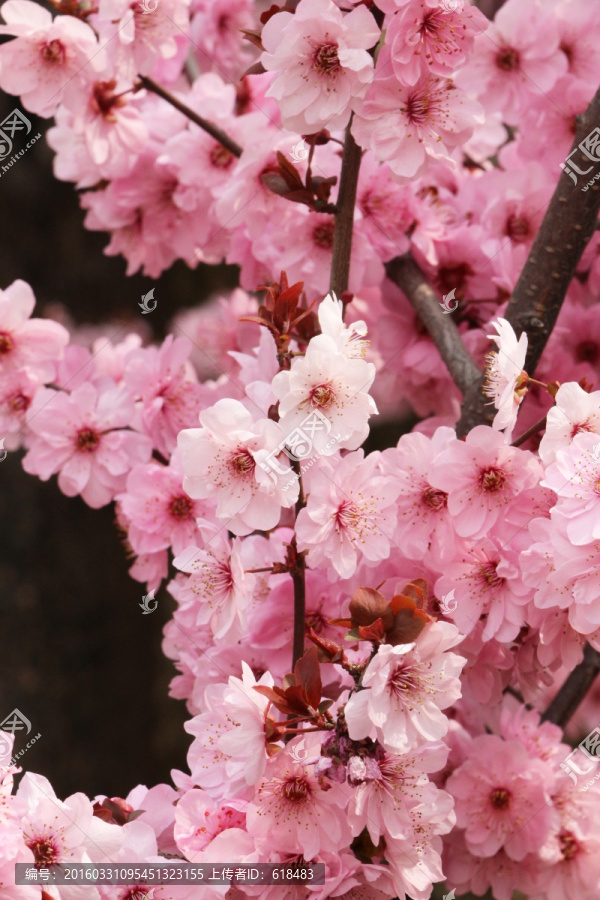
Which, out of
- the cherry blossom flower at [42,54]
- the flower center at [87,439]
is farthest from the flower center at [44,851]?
the cherry blossom flower at [42,54]

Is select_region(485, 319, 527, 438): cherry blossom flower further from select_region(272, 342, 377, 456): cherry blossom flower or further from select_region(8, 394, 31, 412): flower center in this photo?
select_region(8, 394, 31, 412): flower center

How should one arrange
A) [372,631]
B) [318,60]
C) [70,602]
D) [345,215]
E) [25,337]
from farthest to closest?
[70,602]
[25,337]
[345,215]
[318,60]
[372,631]

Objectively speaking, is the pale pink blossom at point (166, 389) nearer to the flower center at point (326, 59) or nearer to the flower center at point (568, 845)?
the flower center at point (326, 59)

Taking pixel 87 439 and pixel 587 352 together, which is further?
pixel 587 352

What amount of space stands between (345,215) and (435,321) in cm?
23

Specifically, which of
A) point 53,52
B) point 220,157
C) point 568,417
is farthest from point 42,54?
point 568,417

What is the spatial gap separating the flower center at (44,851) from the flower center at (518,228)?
0.87m

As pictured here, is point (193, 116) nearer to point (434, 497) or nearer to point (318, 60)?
point (318, 60)

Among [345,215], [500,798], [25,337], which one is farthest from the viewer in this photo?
[25,337]

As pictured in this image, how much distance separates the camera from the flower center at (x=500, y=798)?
100cm

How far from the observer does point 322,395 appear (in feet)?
2.33

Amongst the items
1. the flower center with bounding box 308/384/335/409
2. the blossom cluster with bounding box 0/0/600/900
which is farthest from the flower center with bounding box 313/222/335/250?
the flower center with bounding box 308/384/335/409

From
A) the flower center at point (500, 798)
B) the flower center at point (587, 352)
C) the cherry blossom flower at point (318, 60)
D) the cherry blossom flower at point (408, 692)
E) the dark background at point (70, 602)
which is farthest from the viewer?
the dark background at point (70, 602)

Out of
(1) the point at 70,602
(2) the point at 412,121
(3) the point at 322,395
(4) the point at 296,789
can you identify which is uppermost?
(2) the point at 412,121
